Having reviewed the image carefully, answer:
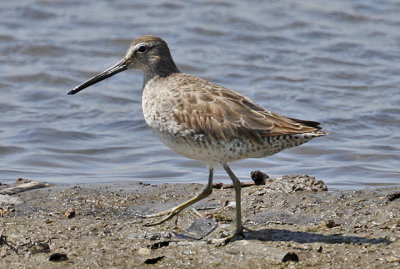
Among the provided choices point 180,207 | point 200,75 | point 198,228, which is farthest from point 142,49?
point 200,75

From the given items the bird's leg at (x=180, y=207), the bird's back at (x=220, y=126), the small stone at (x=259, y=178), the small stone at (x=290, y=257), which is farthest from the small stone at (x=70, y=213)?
the small stone at (x=290, y=257)

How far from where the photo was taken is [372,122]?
34.2ft

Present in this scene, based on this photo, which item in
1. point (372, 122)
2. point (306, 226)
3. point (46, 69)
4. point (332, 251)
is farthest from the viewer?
point (46, 69)

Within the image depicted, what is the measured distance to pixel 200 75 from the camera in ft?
40.6

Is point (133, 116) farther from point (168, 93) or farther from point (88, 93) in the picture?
point (168, 93)

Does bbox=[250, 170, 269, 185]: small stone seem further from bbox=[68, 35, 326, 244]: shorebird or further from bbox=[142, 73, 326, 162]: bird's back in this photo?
bbox=[142, 73, 326, 162]: bird's back

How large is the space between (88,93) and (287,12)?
493cm

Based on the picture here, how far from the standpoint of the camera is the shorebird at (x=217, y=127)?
6020 millimetres

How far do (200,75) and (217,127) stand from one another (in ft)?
20.9

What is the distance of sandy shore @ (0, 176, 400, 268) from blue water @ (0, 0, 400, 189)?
1293 mm

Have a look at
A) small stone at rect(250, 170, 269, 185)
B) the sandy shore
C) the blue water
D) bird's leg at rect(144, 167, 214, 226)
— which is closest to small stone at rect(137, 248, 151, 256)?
the sandy shore

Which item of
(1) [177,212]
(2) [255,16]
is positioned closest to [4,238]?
(1) [177,212]

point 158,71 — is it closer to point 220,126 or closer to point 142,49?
point 142,49

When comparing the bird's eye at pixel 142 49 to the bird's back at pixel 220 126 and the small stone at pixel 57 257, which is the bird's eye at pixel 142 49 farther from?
the small stone at pixel 57 257
